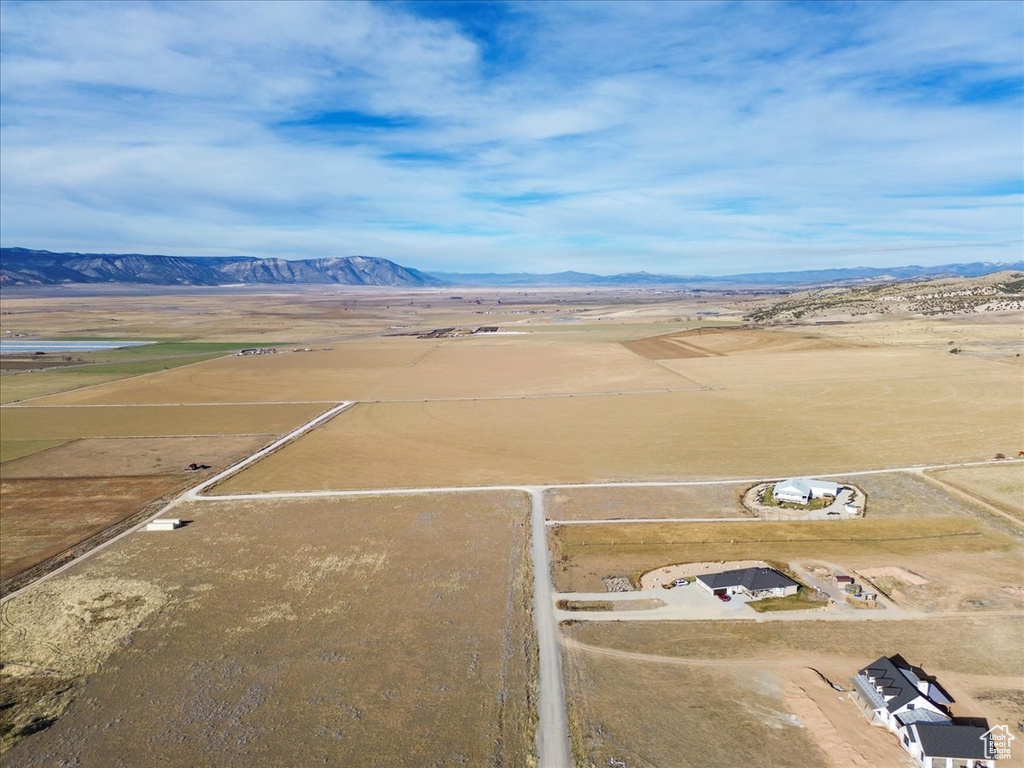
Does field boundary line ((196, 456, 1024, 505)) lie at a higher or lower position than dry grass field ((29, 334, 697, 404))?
lower

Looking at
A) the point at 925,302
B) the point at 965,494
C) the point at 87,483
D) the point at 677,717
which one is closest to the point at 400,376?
the point at 87,483

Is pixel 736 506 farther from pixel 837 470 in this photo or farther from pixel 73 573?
pixel 73 573

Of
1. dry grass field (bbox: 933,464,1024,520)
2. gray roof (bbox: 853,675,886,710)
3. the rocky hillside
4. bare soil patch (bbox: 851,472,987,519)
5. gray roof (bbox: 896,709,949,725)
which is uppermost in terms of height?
the rocky hillside

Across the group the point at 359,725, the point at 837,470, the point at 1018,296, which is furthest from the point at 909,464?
the point at 1018,296

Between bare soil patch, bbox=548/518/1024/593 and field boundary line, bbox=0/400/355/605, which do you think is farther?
field boundary line, bbox=0/400/355/605

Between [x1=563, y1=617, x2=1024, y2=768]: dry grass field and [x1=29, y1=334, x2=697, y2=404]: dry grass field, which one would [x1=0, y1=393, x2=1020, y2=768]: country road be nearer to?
[x1=563, y1=617, x2=1024, y2=768]: dry grass field

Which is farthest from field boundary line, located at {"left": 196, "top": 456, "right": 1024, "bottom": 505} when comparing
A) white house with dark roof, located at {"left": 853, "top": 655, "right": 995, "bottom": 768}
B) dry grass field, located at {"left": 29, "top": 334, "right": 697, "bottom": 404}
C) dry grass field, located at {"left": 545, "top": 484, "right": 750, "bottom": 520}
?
dry grass field, located at {"left": 29, "top": 334, "right": 697, "bottom": 404}

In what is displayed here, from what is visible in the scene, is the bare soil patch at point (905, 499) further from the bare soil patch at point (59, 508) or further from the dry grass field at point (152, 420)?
the dry grass field at point (152, 420)
